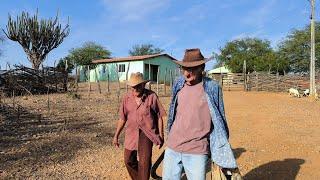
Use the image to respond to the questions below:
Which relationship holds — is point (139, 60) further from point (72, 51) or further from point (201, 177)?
point (201, 177)

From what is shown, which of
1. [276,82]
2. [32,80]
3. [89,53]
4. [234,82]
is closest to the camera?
[32,80]

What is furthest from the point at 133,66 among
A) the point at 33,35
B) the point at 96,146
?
the point at 96,146

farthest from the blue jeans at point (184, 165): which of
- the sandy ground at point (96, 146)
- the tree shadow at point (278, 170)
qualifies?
the sandy ground at point (96, 146)

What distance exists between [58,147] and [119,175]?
2151 mm

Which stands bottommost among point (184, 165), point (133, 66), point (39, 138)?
point (39, 138)

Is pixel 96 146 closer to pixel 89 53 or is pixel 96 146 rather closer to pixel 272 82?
pixel 272 82

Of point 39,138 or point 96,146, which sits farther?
point 39,138

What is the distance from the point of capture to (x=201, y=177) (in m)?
4.13

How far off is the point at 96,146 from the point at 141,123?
143 inches

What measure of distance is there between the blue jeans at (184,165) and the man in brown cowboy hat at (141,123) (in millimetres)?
1330

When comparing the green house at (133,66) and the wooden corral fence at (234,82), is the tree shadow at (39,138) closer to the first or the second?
the wooden corral fence at (234,82)

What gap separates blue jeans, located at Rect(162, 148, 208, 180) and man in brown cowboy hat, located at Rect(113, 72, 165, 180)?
52.3 inches

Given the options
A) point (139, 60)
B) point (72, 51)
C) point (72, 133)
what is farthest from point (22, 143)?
point (72, 51)

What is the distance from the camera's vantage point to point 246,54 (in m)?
59.0
